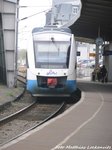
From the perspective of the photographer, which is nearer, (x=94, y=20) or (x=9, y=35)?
(x=9, y=35)

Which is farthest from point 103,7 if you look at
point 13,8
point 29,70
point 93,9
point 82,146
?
point 82,146

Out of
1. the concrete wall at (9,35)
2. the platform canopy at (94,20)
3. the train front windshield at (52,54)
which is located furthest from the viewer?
the concrete wall at (9,35)

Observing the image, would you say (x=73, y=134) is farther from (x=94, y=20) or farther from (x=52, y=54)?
(x=94, y=20)

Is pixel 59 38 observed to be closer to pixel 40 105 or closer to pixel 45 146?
pixel 40 105

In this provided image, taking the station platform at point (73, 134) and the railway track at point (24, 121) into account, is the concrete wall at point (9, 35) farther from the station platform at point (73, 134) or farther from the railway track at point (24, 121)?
the station platform at point (73, 134)

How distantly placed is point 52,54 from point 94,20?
16.0m

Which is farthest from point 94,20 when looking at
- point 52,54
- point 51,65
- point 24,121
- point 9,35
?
point 24,121

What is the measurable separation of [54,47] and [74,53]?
1.00m

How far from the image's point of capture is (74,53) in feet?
86.1

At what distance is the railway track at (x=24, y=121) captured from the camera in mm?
15102

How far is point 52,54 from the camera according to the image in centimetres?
2588

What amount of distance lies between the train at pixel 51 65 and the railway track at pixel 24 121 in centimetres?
88

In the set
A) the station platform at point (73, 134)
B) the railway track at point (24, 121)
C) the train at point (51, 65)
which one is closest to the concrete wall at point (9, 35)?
the train at point (51, 65)

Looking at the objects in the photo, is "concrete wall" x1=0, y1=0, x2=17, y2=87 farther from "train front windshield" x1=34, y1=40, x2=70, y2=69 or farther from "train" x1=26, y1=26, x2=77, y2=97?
"train front windshield" x1=34, y1=40, x2=70, y2=69
